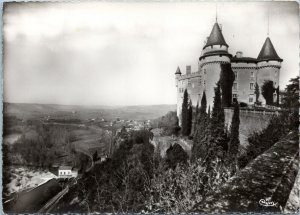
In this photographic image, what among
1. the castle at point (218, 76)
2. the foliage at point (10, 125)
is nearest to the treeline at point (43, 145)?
the foliage at point (10, 125)

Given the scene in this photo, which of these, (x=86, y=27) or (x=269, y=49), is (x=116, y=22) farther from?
(x=269, y=49)

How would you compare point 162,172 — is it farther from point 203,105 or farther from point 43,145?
point 43,145

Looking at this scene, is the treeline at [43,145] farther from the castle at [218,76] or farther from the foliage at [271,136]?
the foliage at [271,136]

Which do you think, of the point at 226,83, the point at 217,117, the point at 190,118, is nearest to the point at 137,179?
the point at 190,118

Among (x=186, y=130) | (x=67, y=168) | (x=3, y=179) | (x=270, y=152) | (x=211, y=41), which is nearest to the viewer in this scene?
(x=270, y=152)

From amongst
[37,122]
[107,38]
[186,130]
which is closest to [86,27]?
A: [107,38]

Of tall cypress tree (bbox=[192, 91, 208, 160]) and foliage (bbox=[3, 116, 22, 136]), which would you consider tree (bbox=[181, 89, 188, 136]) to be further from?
foliage (bbox=[3, 116, 22, 136])
